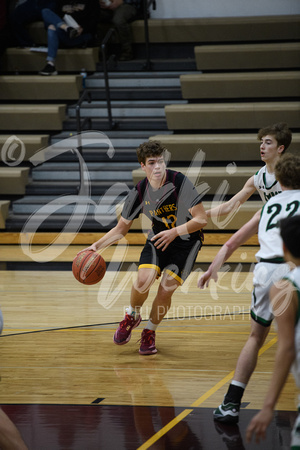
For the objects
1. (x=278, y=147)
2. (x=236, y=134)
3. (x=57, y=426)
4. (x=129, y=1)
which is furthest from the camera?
(x=129, y=1)

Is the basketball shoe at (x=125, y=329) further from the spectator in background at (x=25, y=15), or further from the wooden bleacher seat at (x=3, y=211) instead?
the spectator in background at (x=25, y=15)

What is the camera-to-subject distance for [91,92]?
9523mm

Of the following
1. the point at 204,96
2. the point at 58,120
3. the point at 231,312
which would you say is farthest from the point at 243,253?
the point at 58,120

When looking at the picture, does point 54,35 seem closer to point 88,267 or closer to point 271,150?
point 88,267

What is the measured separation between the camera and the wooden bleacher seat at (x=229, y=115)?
8328mm

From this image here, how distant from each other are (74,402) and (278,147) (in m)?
1.99

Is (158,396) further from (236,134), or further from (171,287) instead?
(236,134)

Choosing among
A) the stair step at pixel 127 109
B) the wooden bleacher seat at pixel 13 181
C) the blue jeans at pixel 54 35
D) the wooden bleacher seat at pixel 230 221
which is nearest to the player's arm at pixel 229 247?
the wooden bleacher seat at pixel 230 221

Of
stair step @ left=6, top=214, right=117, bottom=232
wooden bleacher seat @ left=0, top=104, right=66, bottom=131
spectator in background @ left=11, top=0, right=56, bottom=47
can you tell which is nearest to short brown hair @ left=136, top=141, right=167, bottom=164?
stair step @ left=6, top=214, right=117, bottom=232

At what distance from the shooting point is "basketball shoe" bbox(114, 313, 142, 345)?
4.41 m

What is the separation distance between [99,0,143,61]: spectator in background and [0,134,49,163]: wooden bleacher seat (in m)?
2.09

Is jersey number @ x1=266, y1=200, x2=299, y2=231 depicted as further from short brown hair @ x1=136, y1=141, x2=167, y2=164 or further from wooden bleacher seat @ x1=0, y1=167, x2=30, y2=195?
wooden bleacher seat @ x1=0, y1=167, x2=30, y2=195

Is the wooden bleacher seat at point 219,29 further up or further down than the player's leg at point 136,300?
further up

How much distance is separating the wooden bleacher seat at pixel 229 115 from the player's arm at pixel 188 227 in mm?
4598
